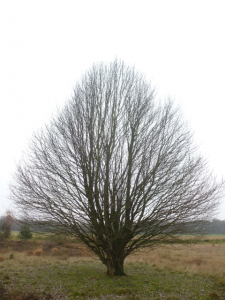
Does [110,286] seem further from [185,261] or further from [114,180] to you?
[185,261]

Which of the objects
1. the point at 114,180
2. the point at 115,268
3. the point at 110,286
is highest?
the point at 114,180

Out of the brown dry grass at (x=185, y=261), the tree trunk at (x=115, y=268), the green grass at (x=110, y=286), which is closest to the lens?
the green grass at (x=110, y=286)

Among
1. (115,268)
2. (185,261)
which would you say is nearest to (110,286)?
(115,268)

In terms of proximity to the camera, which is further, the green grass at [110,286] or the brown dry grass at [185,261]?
the brown dry grass at [185,261]

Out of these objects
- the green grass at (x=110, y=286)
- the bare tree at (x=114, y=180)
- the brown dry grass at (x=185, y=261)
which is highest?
the bare tree at (x=114, y=180)

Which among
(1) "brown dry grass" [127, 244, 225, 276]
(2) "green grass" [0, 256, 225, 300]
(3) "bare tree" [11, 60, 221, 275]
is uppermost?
(3) "bare tree" [11, 60, 221, 275]

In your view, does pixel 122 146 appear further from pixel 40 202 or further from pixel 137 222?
→ pixel 40 202

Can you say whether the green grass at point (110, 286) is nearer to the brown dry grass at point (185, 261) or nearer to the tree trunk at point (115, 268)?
the tree trunk at point (115, 268)

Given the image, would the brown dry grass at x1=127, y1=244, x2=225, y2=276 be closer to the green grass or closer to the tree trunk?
the tree trunk

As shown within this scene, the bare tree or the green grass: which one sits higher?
the bare tree

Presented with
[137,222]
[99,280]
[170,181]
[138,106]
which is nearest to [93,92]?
[138,106]

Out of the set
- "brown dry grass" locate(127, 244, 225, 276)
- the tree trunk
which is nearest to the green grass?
the tree trunk

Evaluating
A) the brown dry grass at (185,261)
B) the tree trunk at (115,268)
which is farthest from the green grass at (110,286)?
the brown dry grass at (185,261)

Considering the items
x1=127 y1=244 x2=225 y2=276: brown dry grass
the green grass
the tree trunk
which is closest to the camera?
the green grass
